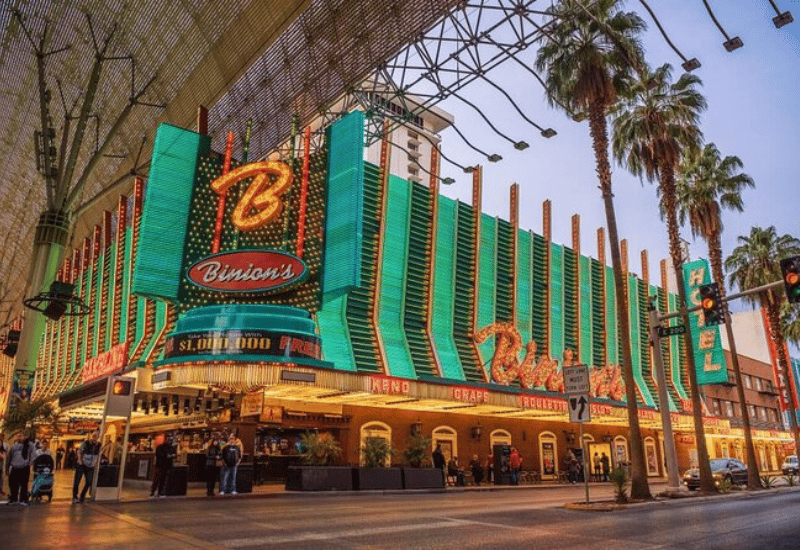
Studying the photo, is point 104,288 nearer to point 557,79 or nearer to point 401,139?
point 557,79

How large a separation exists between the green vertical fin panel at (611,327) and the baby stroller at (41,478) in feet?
105

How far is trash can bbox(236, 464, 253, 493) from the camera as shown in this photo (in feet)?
69.2

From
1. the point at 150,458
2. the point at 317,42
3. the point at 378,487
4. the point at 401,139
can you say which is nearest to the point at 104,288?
the point at 150,458

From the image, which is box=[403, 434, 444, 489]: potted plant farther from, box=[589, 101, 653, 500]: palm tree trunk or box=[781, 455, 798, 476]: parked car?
box=[781, 455, 798, 476]: parked car

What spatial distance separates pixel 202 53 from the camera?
26.7 m

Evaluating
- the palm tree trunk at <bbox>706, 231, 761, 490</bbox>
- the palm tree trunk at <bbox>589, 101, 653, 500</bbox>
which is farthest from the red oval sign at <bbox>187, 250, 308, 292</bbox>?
the palm tree trunk at <bbox>706, 231, 761, 490</bbox>

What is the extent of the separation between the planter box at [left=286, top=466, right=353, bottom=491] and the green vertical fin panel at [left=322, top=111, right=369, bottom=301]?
→ 6.71 meters

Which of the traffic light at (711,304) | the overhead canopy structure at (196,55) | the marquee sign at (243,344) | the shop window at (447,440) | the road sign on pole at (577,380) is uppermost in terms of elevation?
the overhead canopy structure at (196,55)

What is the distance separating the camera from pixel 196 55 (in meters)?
26.8

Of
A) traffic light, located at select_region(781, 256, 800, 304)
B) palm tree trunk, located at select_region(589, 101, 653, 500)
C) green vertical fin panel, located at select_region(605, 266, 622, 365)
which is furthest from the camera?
green vertical fin panel, located at select_region(605, 266, 622, 365)

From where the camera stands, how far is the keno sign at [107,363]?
28.5 metres

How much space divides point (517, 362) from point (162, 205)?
18.5m

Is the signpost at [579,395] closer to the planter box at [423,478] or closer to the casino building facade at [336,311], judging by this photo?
the planter box at [423,478]

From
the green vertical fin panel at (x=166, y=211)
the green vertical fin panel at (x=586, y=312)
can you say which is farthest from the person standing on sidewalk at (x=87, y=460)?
the green vertical fin panel at (x=586, y=312)
